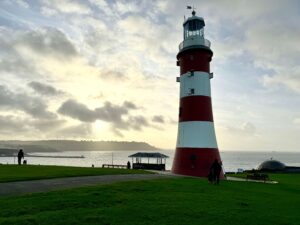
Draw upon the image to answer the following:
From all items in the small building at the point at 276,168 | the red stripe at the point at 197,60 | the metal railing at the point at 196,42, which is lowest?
the small building at the point at 276,168

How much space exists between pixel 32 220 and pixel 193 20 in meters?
26.6

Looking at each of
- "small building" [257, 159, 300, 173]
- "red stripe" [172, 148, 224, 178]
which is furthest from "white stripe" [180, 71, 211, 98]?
"small building" [257, 159, 300, 173]

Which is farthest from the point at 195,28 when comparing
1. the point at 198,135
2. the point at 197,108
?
the point at 198,135

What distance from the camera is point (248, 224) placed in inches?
464

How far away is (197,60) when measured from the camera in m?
32.1

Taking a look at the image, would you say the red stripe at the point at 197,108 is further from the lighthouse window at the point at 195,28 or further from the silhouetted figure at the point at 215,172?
the silhouetted figure at the point at 215,172

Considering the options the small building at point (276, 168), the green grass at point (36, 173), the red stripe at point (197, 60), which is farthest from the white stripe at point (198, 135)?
the small building at point (276, 168)

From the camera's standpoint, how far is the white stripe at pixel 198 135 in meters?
31.0

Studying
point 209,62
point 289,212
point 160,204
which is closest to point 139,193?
point 160,204

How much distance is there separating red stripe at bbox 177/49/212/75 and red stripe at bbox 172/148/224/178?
7.64 meters

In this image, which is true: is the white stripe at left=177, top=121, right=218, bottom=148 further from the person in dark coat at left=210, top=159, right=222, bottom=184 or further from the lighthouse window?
the lighthouse window

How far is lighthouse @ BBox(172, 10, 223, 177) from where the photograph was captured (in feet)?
102

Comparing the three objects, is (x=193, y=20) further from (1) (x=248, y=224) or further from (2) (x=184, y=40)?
(1) (x=248, y=224)

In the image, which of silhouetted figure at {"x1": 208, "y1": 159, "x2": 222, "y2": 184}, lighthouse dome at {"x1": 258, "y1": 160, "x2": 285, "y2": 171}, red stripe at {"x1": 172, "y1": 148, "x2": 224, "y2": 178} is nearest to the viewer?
silhouetted figure at {"x1": 208, "y1": 159, "x2": 222, "y2": 184}
